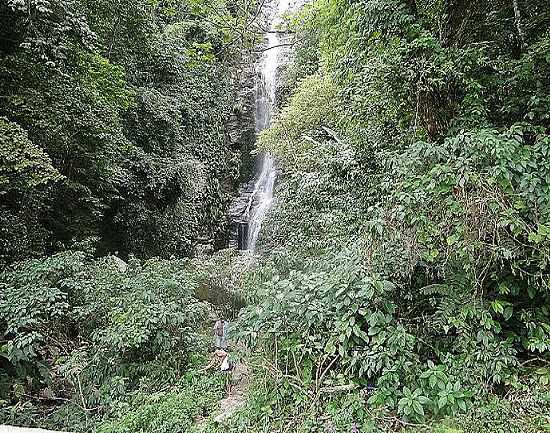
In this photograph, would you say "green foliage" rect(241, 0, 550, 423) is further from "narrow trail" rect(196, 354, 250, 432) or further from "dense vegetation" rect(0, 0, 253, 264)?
"dense vegetation" rect(0, 0, 253, 264)

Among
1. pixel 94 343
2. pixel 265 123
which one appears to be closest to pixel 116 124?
pixel 94 343

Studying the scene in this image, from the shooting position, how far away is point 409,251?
10.8 feet

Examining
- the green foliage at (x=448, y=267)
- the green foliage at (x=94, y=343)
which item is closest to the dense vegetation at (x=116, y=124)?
the green foliage at (x=94, y=343)

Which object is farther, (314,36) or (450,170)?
(314,36)

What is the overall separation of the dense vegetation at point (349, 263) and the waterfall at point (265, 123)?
21.5 ft

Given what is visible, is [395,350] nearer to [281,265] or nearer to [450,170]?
[450,170]

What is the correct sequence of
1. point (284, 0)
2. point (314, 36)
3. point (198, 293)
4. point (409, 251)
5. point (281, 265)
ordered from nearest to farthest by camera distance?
point (409, 251) < point (281, 265) < point (198, 293) < point (314, 36) < point (284, 0)

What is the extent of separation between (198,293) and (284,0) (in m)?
17.8

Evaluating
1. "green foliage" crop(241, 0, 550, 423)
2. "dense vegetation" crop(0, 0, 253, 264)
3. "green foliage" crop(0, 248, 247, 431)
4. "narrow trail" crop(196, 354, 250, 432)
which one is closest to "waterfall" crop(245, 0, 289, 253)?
"dense vegetation" crop(0, 0, 253, 264)

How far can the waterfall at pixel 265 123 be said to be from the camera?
14641 mm

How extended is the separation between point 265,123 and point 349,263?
46.2 feet

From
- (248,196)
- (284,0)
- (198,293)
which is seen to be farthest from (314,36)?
(198,293)

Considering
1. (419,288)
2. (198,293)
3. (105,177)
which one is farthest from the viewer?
(105,177)

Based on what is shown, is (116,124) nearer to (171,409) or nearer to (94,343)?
(94,343)
